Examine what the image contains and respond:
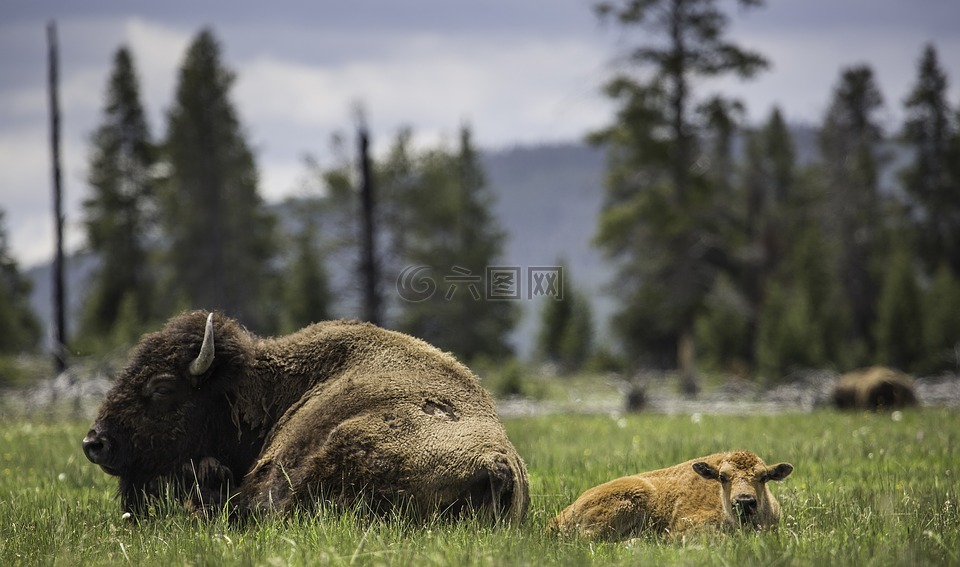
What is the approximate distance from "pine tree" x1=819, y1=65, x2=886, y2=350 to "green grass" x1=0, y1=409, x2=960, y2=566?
38.4m

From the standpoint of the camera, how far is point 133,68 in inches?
2047

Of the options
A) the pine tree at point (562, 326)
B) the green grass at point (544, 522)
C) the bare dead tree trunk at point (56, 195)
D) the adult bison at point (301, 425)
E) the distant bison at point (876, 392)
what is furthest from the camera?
the pine tree at point (562, 326)

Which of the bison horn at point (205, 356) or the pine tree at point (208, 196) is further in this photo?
the pine tree at point (208, 196)

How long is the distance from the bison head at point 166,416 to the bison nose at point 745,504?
3.54 metres

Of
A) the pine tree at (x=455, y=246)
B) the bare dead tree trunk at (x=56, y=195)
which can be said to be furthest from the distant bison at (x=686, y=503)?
the pine tree at (x=455, y=246)

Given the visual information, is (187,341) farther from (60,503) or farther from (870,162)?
(870,162)

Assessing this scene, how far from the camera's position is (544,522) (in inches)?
253

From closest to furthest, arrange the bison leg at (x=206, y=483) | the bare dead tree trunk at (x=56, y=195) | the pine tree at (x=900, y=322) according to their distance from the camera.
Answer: the bison leg at (x=206, y=483)
the bare dead tree trunk at (x=56, y=195)
the pine tree at (x=900, y=322)

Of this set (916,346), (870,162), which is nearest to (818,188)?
(870,162)

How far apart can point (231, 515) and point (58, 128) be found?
25.8m

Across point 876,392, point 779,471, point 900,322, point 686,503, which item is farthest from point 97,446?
point 900,322

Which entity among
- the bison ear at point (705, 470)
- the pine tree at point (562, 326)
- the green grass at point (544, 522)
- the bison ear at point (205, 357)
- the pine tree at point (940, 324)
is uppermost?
the bison ear at point (205, 357)

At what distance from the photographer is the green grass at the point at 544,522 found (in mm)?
4879

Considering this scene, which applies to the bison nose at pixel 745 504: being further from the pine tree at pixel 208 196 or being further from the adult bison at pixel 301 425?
the pine tree at pixel 208 196
